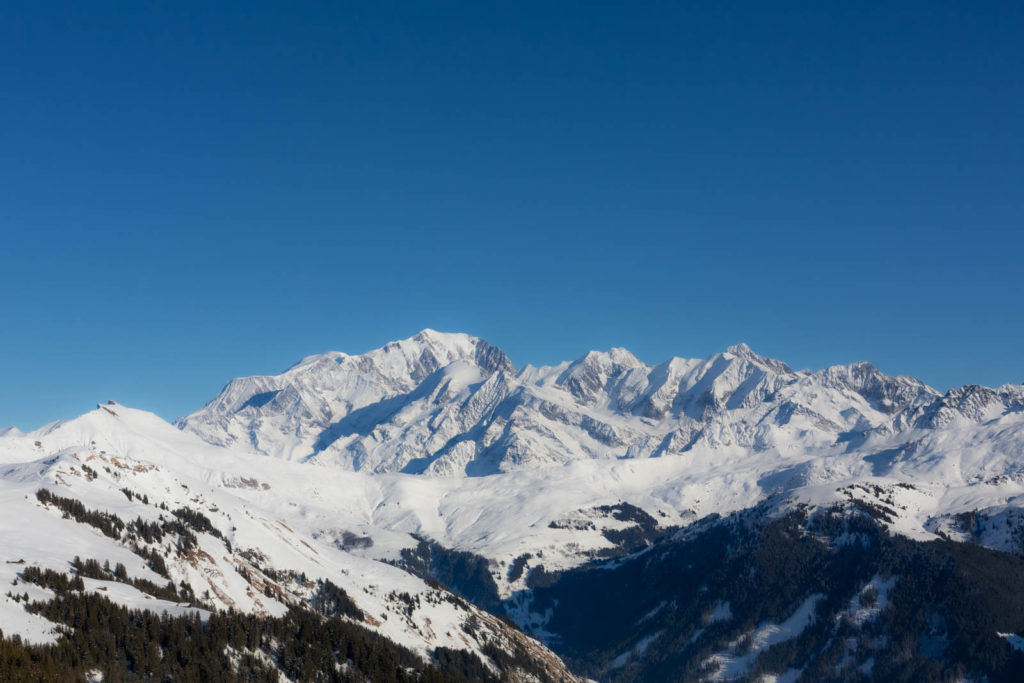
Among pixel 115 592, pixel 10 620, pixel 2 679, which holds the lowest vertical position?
pixel 2 679

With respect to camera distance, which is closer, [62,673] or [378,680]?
[62,673]

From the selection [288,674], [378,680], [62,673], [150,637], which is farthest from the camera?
[378,680]

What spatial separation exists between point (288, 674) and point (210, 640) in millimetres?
19218

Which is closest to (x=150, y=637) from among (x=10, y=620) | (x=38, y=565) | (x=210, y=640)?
(x=210, y=640)

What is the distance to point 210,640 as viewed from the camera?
17050 centimetres

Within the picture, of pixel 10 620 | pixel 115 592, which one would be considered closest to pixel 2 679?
pixel 10 620

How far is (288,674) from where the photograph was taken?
183 metres

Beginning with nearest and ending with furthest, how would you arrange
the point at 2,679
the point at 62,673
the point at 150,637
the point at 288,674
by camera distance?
the point at 2,679 < the point at 62,673 < the point at 150,637 < the point at 288,674

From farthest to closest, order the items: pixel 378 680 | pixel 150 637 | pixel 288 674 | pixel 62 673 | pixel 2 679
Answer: pixel 378 680 < pixel 288 674 < pixel 150 637 < pixel 62 673 < pixel 2 679

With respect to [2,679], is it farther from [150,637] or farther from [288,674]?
[288,674]

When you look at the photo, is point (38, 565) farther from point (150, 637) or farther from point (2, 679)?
point (2, 679)

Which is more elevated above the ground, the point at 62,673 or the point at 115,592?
the point at 115,592

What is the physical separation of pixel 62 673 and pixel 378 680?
252 feet

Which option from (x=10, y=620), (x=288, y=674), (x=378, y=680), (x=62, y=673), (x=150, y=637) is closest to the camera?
(x=62, y=673)
